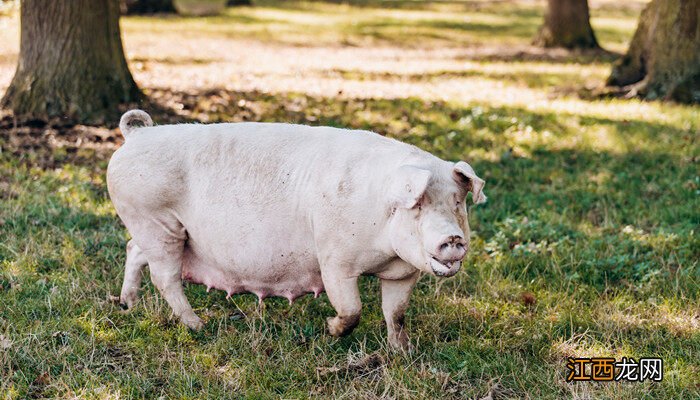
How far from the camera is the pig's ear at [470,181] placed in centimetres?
402

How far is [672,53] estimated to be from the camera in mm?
11078

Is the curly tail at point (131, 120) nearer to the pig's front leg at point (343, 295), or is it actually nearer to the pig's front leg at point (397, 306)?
the pig's front leg at point (343, 295)

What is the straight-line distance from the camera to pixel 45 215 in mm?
6562

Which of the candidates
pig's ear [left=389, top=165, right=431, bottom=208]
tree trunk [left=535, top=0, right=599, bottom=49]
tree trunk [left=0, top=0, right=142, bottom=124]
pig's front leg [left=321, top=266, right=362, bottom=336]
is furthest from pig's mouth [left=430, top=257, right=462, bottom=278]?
tree trunk [left=535, top=0, right=599, bottom=49]

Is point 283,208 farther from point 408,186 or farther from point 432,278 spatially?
point 432,278

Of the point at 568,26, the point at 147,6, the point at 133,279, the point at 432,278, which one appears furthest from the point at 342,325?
the point at 147,6

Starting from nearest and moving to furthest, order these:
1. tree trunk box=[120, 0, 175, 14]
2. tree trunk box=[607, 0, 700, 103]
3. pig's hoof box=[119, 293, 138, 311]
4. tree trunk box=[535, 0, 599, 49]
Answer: pig's hoof box=[119, 293, 138, 311]
tree trunk box=[607, 0, 700, 103]
tree trunk box=[535, 0, 599, 49]
tree trunk box=[120, 0, 175, 14]

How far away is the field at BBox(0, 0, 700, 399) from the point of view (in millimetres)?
4336

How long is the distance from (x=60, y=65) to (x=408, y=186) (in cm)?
636

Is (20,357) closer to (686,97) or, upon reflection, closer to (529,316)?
(529,316)

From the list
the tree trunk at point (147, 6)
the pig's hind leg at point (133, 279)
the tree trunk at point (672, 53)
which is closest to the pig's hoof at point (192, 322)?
the pig's hind leg at point (133, 279)

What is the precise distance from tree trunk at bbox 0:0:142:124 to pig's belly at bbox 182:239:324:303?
16.2 feet

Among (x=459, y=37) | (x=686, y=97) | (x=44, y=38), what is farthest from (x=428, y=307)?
(x=459, y=37)

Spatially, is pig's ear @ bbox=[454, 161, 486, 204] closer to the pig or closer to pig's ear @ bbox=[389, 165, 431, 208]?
the pig
